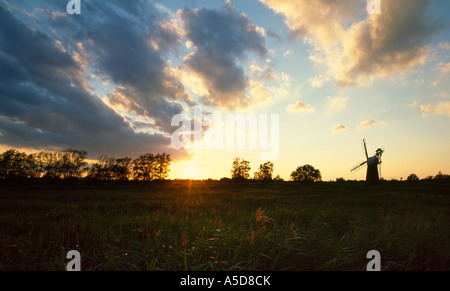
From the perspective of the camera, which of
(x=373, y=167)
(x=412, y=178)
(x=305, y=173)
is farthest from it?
(x=305, y=173)

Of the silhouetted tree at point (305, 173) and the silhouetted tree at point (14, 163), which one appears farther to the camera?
the silhouetted tree at point (305, 173)

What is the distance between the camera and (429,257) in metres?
3.97

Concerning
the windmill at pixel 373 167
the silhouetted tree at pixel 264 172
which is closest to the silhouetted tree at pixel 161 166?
the silhouetted tree at pixel 264 172

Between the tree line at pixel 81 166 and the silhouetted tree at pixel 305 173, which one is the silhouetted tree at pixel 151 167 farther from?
the silhouetted tree at pixel 305 173

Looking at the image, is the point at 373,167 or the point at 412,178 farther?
the point at 412,178

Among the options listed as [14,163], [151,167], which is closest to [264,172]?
[151,167]

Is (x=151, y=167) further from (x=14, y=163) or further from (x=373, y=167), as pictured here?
(x=373, y=167)

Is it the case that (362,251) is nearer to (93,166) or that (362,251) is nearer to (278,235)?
(278,235)

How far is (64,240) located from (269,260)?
4803mm

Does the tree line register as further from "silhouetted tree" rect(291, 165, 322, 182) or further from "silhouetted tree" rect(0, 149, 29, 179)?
"silhouetted tree" rect(291, 165, 322, 182)

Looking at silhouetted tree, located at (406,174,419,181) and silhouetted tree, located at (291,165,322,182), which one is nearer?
silhouetted tree, located at (406,174,419,181)

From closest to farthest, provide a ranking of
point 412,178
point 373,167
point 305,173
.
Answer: point 373,167 < point 412,178 < point 305,173

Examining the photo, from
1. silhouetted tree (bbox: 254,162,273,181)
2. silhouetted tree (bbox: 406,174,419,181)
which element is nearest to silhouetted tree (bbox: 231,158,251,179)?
silhouetted tree (bbox: 254,162,273,181)
